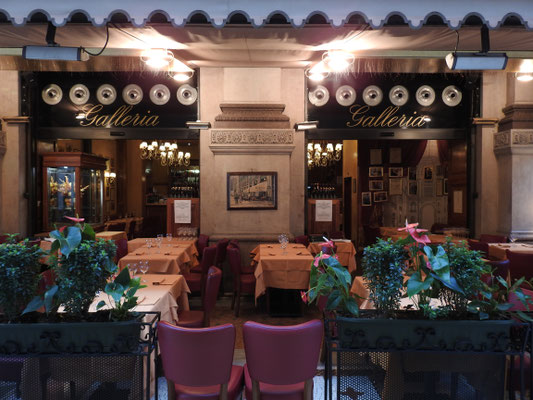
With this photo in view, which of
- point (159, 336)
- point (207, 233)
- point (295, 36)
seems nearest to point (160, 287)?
point (159, 336)

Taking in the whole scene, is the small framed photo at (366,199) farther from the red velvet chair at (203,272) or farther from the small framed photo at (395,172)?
the red velvet chair at (203,272)

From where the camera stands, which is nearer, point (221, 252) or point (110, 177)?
point (221, 252)

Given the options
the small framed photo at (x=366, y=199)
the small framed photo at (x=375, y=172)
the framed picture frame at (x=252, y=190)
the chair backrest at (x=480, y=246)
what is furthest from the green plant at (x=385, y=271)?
the small framed photo at (x=375, y=172)

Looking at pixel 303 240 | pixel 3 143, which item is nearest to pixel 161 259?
pixel 303 240

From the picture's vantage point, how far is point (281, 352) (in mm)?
2316

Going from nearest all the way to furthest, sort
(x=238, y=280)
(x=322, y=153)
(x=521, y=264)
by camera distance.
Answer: (x=521, y=264) → (x=238, y=280) → (x=322, y=153)

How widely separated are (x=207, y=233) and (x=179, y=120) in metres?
2.32

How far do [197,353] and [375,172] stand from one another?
434 inches

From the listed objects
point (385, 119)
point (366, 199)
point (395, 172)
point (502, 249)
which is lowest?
point (502, 249)

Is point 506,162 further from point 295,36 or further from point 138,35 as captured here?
point 138,35

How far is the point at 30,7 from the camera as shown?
3441mm

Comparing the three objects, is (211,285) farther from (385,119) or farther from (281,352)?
(385,119)

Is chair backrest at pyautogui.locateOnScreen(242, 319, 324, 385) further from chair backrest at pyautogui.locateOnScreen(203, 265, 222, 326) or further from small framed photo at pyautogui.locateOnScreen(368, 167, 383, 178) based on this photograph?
small framed photo at pyautogui.locateOnScreen(368, 167, 383, 178)

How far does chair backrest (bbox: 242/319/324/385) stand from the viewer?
2.31 m
